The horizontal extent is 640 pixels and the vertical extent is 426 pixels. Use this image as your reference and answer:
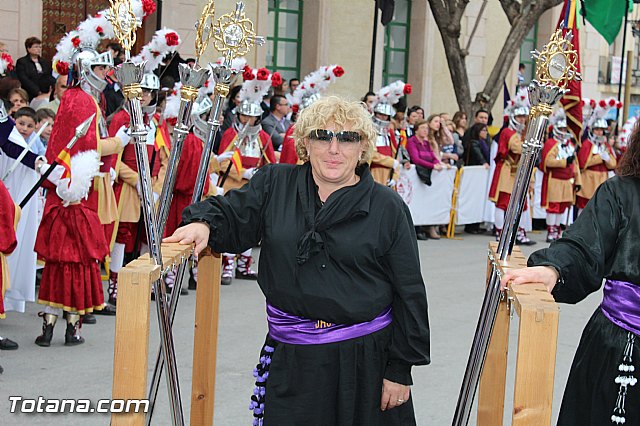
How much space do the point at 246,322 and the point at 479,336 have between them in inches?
174

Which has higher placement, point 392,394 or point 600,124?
point 600,124

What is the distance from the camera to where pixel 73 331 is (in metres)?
7.09

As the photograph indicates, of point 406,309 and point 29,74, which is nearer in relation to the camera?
point 406,309

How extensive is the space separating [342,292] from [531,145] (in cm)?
90

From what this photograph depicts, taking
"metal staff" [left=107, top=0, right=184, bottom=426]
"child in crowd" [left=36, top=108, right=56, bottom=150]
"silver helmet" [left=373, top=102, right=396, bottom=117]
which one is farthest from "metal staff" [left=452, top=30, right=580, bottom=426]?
"silver helmet" [left=373, top=102, right=396, bottom=117]

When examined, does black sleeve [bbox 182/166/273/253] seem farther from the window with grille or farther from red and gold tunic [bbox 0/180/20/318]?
the window with grille

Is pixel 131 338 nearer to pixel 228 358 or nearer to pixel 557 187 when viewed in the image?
pixel 228 358

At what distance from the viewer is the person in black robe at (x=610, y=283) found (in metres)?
3.69

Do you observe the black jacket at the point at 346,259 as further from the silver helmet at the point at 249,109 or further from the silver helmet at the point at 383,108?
the silver helmet at the point at 383,108

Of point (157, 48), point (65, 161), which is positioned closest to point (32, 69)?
point (157, 48)

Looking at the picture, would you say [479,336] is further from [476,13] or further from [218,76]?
[476,13]

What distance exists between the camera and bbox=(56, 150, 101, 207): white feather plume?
6.76 m

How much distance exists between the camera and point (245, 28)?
4.45m

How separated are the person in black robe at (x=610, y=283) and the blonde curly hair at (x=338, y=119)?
0.78 metres
